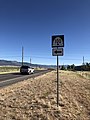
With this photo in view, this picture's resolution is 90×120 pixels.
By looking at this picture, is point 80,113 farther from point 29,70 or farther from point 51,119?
point 29,70

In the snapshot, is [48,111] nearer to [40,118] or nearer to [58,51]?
[40,118]

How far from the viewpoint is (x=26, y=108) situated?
8.23 m

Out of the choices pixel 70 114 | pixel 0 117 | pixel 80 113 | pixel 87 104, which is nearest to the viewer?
pixel 0 117

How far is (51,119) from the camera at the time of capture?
23.1 ft

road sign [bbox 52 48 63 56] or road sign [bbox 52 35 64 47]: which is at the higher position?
road sign [bbox 52 35 64 47]

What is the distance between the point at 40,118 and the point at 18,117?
73cm

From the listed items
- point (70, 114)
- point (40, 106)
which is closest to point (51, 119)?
point (70, 114)

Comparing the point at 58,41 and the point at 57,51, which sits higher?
the point at 58,41

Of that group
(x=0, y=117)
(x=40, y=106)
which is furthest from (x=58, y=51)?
(x=0, y=117)

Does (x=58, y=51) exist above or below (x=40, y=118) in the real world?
above

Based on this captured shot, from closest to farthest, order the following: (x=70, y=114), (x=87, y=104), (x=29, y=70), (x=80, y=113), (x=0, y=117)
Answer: (x=0, y=117) < (x=70, y=114) < (x=80, y=113) < (x=87, y=104) < (x=29, y=70)

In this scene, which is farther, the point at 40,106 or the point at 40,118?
the point at 40,106

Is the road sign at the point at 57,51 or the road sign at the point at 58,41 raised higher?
→ the road sign at the point at 58,41

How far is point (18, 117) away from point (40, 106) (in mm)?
1693
